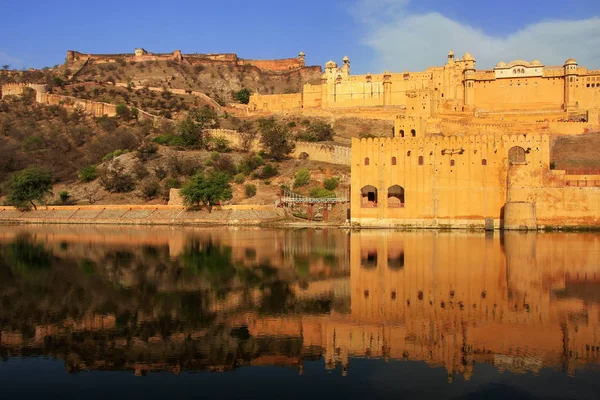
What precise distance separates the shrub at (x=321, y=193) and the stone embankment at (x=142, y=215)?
2.46 m

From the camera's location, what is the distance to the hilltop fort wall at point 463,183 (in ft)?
105

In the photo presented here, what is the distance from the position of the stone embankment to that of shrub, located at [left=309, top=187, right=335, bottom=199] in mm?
2461

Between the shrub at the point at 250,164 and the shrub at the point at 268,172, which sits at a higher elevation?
the shrub at the point at 250,164

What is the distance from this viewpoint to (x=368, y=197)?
36.7 meters

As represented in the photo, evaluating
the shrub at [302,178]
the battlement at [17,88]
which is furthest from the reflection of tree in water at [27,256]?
the battlement at [17,88]

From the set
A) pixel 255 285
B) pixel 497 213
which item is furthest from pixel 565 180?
pixel 255 285

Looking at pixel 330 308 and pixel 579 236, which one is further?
pixel 579 236

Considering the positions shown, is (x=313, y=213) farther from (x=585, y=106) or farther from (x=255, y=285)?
(x=585, y=106)

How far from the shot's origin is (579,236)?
28.8 m

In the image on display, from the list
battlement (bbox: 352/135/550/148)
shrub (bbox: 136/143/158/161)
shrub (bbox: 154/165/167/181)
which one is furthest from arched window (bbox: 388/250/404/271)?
shrub (bbox: 136/143/158/161)

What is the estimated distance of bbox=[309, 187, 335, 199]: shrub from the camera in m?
40.3

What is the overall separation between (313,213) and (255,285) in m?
23.6

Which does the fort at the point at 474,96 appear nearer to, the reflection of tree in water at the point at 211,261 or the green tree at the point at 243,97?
Result: the green tree at the point at 243,97

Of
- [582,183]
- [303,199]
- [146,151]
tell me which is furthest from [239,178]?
[582,183]
